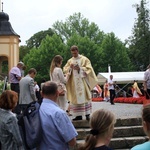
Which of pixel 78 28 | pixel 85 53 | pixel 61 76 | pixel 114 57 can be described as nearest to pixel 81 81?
pixel 61 76

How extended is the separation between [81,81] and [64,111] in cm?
544

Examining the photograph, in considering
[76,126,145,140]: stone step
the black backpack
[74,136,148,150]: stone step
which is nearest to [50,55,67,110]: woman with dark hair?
[76,126,145,140]: stone step

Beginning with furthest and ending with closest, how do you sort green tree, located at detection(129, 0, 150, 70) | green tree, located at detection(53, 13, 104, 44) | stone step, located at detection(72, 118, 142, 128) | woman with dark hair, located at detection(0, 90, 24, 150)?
green tree, located at detection(53, 13, 104, 44)
green tree, located at detection(129, 0, 150, 70)
stone step, located at detection(72, 118, 142, 128)
woman with dark hair, located at detection(0, 90, 24, 150)

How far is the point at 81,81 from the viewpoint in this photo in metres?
11.3

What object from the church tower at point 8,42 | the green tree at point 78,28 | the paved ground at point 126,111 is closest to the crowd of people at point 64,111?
the paved ground at point 126,111

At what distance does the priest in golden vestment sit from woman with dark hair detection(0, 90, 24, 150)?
499 centimetres

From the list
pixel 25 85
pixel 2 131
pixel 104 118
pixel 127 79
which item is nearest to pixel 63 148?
pixel 2 131

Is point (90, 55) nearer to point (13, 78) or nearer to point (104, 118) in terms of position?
point (13, 78)

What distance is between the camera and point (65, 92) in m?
10.9

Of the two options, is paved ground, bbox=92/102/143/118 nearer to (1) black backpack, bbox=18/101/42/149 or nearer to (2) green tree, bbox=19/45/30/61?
(1) black backpack, bbox=18/101/42/149

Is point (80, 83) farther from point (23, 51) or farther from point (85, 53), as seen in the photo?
point (23, 51)

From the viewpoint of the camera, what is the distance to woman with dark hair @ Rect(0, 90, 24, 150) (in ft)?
19.4

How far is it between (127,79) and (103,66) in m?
25.6

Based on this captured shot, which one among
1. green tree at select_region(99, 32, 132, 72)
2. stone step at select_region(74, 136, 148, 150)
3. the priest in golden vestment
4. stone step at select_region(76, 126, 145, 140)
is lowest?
stone step at select_region(74, 136, 148, 150)
